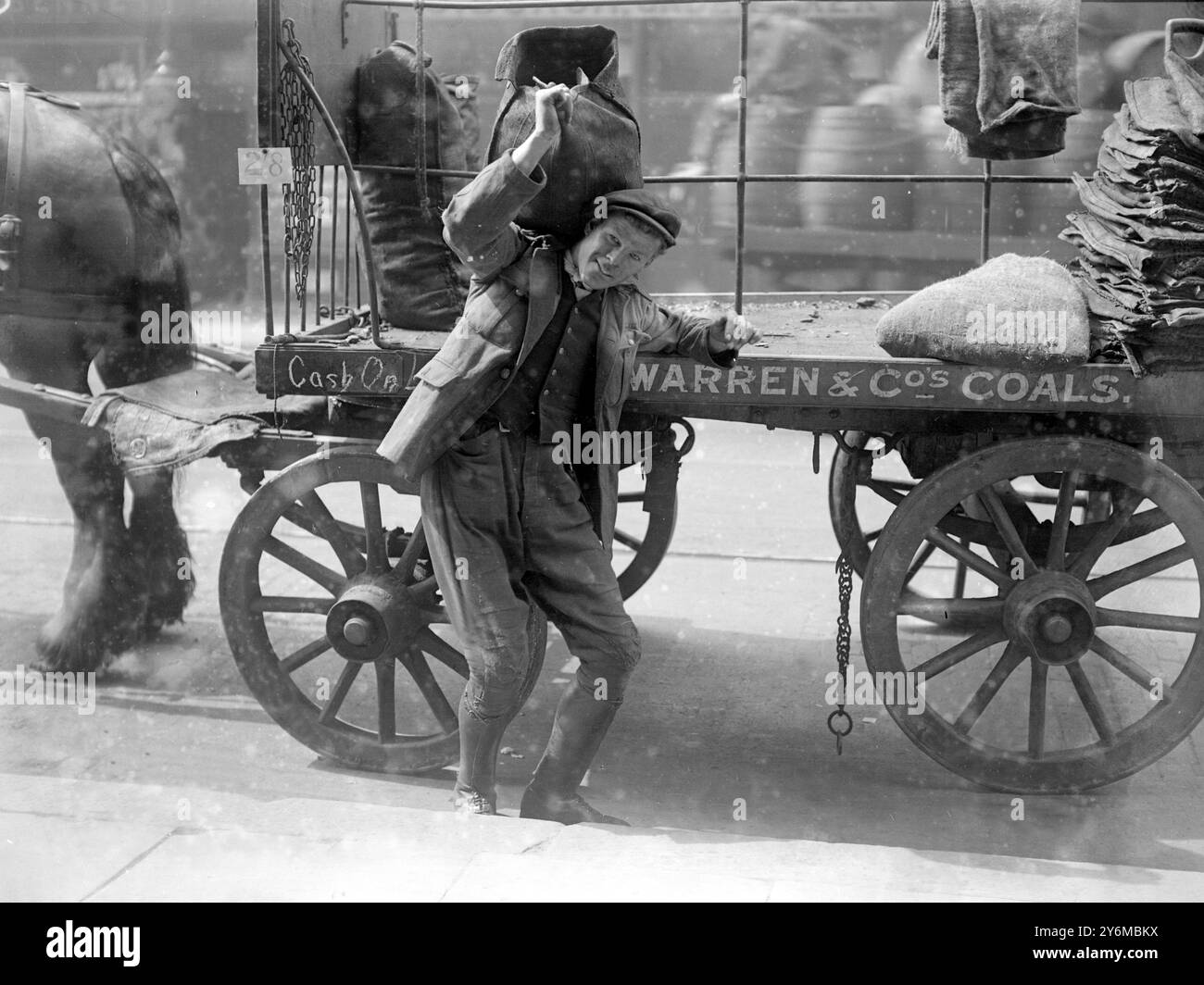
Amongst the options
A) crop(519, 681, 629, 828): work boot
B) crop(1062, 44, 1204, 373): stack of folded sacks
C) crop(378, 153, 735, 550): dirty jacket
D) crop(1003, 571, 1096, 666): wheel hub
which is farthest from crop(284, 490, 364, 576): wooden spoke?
crop(1062, 44, 1204, 373): stack of folded sacks

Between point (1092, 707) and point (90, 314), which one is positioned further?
point (90, 314)

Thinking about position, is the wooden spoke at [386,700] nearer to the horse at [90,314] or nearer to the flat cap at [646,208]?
the horse at [90,314]

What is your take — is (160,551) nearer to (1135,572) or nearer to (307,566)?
(307,566)

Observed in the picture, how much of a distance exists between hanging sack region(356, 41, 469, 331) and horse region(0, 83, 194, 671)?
45.0 inches

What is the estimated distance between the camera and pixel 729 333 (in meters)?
3.63

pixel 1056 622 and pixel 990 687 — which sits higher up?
pixel 1056 622

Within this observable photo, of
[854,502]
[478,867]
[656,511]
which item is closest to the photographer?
[478,867]

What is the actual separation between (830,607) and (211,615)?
111 inches

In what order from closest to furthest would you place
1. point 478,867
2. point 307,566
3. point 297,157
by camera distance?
1. point 478,867
2. point 297,157
3. point 307,566

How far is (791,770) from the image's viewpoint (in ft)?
14.8

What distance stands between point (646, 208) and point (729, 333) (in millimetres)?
452

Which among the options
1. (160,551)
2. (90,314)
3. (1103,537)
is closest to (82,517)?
(160,551)
